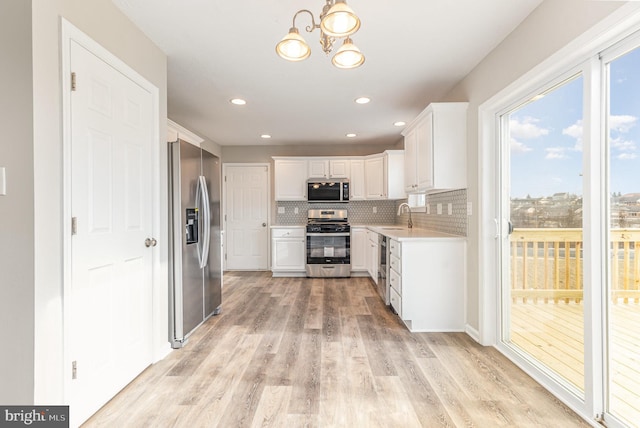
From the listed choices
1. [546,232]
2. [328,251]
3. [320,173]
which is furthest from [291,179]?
[546,232]

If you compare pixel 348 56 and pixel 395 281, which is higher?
pixel 348 56

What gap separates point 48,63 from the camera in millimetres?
1484

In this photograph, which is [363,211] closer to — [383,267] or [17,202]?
[383,267]

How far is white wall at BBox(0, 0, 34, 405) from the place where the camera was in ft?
4.55

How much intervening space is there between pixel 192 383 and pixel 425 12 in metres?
2.82

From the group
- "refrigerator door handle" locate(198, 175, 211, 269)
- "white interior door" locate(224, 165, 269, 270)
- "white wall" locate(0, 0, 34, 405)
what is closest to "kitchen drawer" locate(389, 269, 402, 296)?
"refrigerator door handle" locate(198, 175, 211, 269)

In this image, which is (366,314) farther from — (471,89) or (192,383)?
(471,89)

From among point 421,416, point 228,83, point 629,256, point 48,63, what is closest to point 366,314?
point 421,416

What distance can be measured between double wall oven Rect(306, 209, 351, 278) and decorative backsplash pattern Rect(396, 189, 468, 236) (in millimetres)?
1380

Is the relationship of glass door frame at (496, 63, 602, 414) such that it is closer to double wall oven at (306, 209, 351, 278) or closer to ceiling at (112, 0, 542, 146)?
ceiling at (112, 0, 542, 146)

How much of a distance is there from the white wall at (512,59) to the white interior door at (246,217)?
149 inches

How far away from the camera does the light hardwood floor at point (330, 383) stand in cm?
174

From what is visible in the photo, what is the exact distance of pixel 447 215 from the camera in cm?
349

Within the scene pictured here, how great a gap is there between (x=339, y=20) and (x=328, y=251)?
14.1ft
